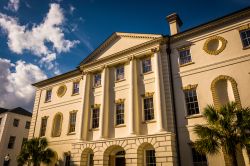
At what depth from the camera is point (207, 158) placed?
15633 millimetres

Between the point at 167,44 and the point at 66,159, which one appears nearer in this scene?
the point at 167,44

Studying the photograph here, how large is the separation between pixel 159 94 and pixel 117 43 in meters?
8.38

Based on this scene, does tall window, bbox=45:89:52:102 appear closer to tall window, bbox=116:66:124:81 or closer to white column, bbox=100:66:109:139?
white column, bbox=100:66:109:139

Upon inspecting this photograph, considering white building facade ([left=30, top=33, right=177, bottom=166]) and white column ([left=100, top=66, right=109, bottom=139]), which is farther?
white column ([left=100, top=66, right=109, bottom=139])

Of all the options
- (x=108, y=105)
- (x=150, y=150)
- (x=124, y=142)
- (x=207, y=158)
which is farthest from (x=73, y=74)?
(x=207, y=158)

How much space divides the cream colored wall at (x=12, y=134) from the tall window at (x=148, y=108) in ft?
108

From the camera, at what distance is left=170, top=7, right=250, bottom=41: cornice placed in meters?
17.9

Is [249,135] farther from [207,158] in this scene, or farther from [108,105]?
[108,105]

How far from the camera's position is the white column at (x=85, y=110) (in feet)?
72.2

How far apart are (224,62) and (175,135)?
699 cm

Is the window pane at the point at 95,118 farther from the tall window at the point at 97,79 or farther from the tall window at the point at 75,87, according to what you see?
the tall window at the point at 75,87

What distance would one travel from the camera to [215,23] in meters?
18.9

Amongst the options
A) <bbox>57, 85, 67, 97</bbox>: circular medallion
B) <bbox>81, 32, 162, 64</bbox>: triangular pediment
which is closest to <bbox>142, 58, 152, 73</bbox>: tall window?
<bbox>81, 32, 162, 64</bbox>: triangular pediment

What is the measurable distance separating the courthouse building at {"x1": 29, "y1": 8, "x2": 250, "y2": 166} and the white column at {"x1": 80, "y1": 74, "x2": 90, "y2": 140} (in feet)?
0.32
